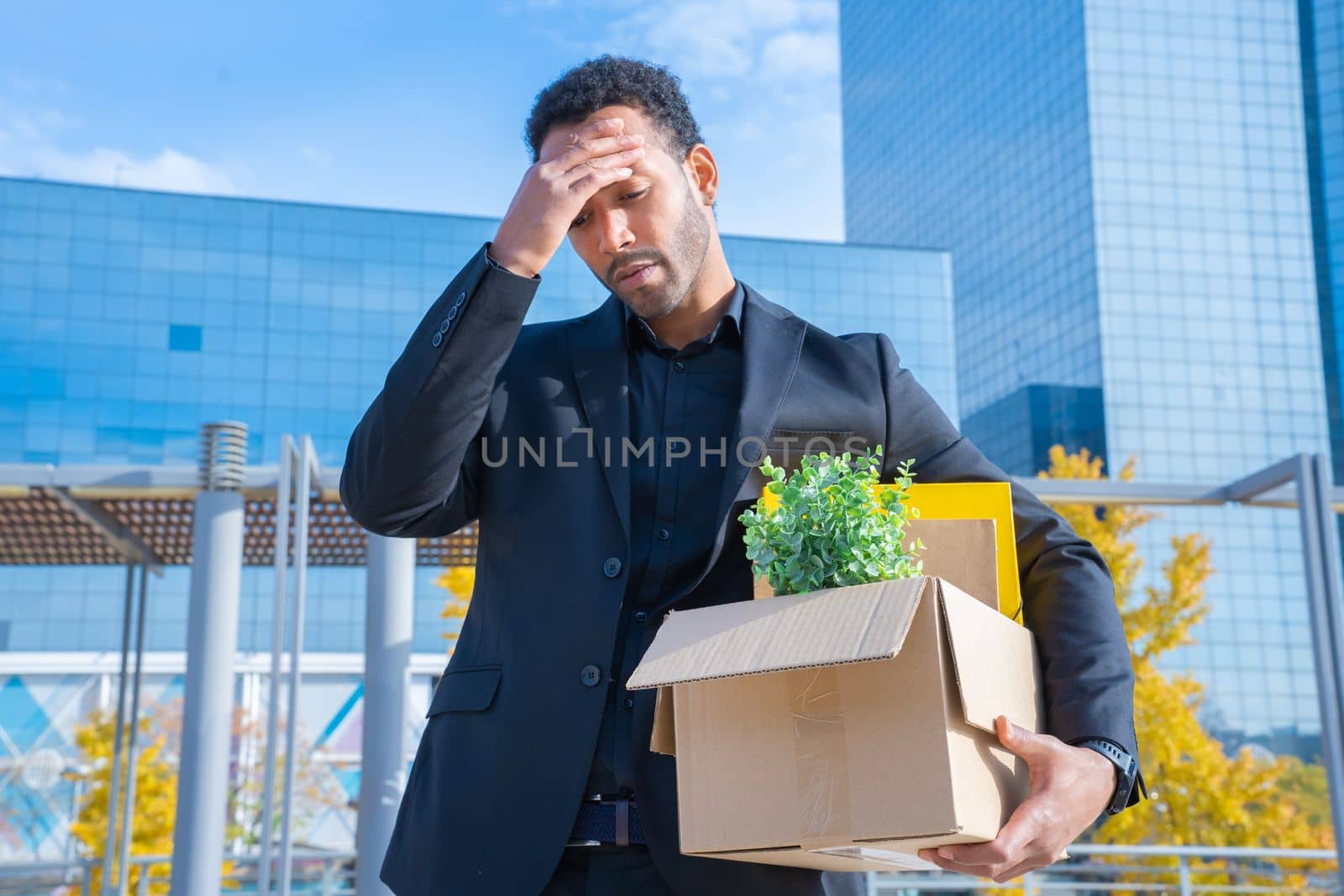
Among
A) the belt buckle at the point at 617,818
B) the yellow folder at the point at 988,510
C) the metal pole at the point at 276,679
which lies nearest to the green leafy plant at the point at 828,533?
the yellow folder at the point at 988,510

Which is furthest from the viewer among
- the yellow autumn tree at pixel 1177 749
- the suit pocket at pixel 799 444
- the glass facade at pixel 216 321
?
the glass facade at pixel 216 321

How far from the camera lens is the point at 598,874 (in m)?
1.56

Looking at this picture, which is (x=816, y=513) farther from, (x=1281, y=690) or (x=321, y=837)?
(x=1281, y=690)

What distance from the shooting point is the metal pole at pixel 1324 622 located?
18.4 feet

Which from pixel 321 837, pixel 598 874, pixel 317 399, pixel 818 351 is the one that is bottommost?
pixel 321 837

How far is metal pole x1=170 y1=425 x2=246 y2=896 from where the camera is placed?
206 inches

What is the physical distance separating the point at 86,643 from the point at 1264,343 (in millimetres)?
50782

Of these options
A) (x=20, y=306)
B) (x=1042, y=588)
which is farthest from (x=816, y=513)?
(x=20, y=306)

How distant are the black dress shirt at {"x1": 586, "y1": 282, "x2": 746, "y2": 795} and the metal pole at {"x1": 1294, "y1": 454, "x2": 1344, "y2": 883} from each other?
4.58 metres

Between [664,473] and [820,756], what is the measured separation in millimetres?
533

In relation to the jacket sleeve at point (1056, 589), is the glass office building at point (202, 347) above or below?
above

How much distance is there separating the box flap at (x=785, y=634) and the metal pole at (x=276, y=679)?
A: 11.6 ft

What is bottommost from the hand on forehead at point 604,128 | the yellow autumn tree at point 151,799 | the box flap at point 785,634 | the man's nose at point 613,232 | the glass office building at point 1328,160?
the yellow autumn tree at point 151,799

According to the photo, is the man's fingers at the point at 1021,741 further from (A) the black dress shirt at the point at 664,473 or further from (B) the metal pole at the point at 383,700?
(B) the metal pole at the point at 383,700
